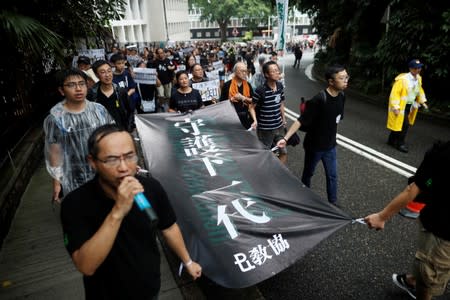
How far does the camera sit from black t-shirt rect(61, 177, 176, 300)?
1.52m

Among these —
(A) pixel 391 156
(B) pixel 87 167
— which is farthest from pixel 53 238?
(A) pixel 391 156

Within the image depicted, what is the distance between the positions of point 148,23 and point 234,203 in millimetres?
40133

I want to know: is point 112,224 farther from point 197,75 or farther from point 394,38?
point 394,38

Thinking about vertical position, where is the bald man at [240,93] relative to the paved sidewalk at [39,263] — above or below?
above

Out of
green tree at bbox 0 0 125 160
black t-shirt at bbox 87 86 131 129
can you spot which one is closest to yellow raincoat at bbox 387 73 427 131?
black t-shirt at bbox 87 86 131 129

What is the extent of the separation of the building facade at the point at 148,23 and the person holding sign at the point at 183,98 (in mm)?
23634

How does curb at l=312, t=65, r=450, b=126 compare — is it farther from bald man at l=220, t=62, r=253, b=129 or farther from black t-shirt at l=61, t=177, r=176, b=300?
black t-shirt at l=61, t=177, r=176, b=300

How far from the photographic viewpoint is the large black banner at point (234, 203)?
2533 millimetres

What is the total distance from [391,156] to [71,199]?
20.3 ft

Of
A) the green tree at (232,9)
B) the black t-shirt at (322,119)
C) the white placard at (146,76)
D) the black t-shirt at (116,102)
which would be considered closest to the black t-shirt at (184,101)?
the black t-shirt at (116,102)

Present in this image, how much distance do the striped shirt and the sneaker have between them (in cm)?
266

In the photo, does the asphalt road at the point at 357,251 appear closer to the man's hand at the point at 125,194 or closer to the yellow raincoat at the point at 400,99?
the yellow raincoat at the point at 400,99

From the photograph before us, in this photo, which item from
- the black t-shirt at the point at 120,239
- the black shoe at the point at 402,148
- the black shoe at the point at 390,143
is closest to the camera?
the black t-shirt at the point at 120,239

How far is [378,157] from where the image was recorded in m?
6.31
